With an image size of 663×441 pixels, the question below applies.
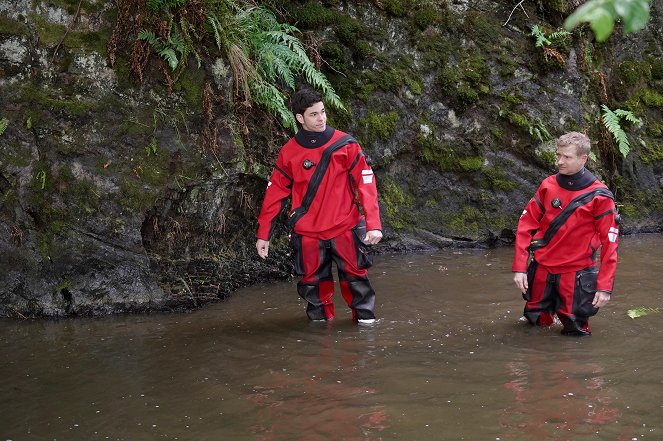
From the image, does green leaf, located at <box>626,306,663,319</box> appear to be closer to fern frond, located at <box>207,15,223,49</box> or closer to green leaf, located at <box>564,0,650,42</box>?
fern frond, located at <box>207,15,223,49</box>

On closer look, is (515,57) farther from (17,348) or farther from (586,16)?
(586,16)

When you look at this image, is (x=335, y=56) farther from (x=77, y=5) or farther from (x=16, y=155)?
(x=16, y=155)

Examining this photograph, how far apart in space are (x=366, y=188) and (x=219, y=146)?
1.88 meters

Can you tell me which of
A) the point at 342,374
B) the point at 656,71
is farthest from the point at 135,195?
the point at 656,71

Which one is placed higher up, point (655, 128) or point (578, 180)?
point (655, 128)

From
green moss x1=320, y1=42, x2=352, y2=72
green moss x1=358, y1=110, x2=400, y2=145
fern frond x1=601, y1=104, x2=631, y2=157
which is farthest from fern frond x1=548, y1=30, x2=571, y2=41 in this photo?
green moss x1=320, y1=42, x2=352, y2=72

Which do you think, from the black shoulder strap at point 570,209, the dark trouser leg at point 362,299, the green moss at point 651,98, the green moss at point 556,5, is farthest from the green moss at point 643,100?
the dark trouser leg at point 362,299

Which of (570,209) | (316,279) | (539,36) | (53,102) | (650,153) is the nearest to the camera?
(570,209)

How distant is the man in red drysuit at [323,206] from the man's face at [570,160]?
1451 millimetres

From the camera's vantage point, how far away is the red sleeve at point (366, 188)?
6180mm

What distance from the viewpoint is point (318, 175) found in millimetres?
6309

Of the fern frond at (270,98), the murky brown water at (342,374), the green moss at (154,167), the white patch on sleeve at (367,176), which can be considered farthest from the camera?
the fern frond at (270,98)

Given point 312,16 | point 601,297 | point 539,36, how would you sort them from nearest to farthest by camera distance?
point 601,297 < point 312,16 < point 539,36

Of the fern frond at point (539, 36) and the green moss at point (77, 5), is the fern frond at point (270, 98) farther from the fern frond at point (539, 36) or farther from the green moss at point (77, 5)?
the fern frond at point (539, 36)
